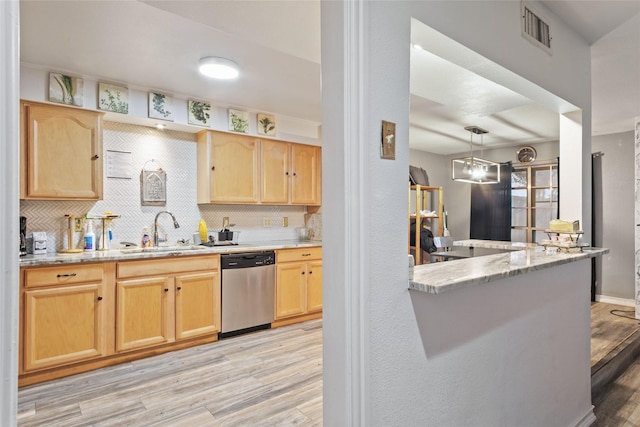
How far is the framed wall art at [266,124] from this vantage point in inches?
164

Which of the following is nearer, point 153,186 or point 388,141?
point 388,141

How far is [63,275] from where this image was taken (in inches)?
104

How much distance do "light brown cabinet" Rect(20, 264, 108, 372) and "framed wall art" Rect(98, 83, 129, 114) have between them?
1381 mm

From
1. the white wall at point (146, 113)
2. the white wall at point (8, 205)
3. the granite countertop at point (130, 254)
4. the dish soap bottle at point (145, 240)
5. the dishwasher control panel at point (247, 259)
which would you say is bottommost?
the dishwasher control panel at point (247, 259)

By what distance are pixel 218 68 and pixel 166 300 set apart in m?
2.01

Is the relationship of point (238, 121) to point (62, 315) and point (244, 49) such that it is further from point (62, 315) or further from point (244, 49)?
point (62, 315)

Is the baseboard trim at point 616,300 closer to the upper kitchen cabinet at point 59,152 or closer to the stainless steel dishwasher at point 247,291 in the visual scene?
the stainless steel dishwasher at point 247,291

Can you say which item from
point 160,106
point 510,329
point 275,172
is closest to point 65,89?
point 160,106

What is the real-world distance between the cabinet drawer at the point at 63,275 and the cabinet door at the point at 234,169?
132 centimetres

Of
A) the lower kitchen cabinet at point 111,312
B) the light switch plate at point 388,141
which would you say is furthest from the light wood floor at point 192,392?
the light switch plate at point 388,141

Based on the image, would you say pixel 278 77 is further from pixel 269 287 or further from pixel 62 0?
pixel 269 287

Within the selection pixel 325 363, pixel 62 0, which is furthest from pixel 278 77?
pixel 325 363

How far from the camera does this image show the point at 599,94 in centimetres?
349

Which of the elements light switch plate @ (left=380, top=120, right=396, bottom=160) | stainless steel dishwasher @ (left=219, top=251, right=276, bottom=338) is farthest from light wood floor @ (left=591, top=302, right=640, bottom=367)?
stainless steel dishwasher @ (left=219, top=251, right=276, bottom=338)
